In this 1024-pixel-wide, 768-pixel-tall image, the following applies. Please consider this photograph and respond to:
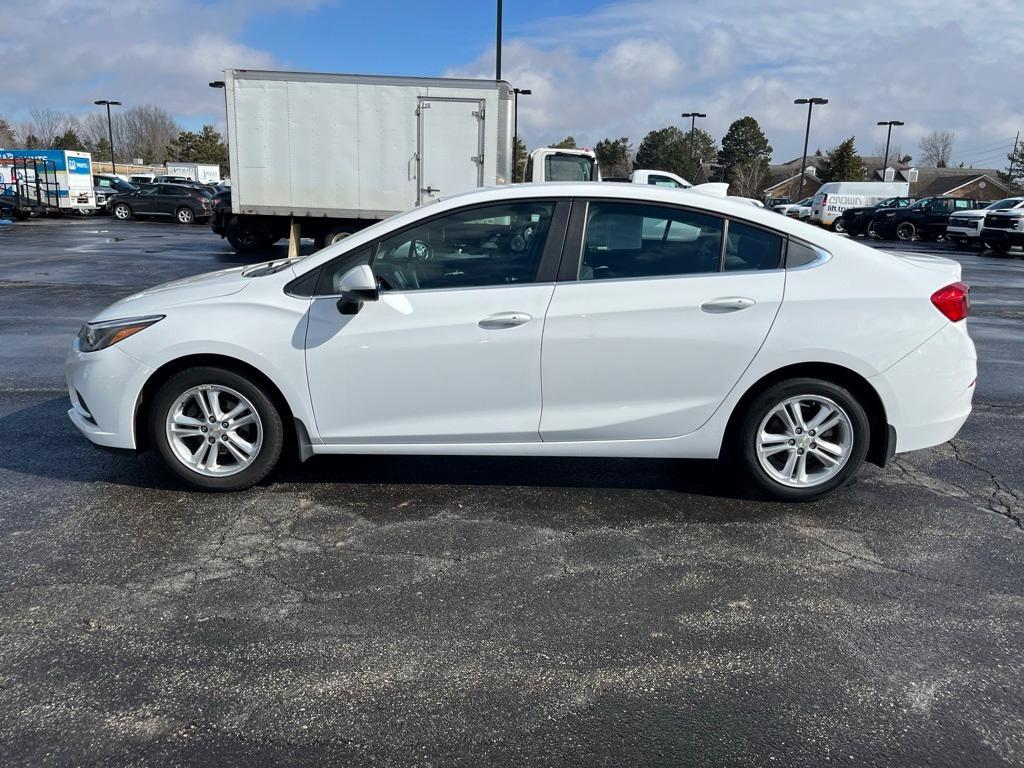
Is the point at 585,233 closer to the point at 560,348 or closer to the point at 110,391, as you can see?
the point at 560,348

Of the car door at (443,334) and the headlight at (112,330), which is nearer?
the car door at (443,334)

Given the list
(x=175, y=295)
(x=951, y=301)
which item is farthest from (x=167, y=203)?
(x=951, y=301)

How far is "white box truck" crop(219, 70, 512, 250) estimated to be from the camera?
14.4 metres

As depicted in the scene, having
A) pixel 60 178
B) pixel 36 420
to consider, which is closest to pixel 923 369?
pixel 36 420

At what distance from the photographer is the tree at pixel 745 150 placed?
254 ft

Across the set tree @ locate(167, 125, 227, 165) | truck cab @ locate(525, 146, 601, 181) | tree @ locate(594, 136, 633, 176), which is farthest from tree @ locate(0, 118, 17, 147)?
truck cab @ locate(525, 146, 601, 181)

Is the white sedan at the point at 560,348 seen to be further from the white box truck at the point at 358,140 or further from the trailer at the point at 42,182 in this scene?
the trailer at the point at 42,182

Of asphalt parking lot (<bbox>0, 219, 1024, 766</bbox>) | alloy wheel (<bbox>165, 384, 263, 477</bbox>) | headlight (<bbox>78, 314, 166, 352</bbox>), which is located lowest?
asphalt parking lot (<bbox>0, 219, 1024, 766</bbox>)

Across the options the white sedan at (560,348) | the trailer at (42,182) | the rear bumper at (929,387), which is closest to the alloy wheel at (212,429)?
the white sedan at (560,348)

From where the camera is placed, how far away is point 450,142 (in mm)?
14516

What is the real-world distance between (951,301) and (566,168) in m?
13.7

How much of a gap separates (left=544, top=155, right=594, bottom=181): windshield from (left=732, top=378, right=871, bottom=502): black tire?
13454 millimetres

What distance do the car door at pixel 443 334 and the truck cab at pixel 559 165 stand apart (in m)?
13.0

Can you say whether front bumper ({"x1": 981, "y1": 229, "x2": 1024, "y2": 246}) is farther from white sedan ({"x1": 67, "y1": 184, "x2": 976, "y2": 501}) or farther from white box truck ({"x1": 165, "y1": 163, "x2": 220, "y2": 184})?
white box truck ({"x1": 165, "y1": 163, "x2": 220, "y2": 184})
